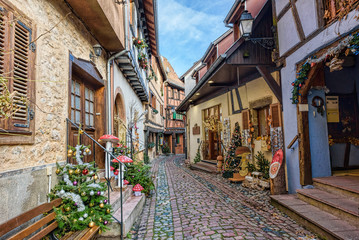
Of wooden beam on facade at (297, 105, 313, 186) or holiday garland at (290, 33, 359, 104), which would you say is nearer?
holiday garland at (290, 33, 359, 104)

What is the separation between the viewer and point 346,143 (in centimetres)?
601

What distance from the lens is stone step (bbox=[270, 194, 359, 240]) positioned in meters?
3.11

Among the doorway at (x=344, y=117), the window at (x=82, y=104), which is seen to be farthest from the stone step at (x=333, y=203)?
the window at (x=82, y=104)

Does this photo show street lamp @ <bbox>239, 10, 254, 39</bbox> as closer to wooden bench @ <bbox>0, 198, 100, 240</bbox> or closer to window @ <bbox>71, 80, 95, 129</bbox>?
window @ <bbox>71, 80, 95, 129</bbox>

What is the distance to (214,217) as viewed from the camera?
4.24 m

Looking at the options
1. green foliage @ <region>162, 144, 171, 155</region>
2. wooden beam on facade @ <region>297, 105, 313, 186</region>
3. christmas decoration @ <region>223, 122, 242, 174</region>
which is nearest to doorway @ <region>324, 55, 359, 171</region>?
wooden beam on facade @ <region>297, 105, 313, 186</region>

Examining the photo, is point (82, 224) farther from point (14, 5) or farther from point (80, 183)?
point (14, 5)

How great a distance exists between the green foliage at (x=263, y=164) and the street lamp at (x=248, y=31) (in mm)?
3135

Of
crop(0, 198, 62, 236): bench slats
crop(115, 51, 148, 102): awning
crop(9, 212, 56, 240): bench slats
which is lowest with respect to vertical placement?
crop(9, 212, 56, 240): bench slats

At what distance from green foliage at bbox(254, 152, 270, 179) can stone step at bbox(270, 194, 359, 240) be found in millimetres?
1893

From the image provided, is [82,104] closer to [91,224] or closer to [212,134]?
[91,224]

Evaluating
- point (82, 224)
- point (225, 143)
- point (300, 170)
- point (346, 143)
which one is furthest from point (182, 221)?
point (225, 143)

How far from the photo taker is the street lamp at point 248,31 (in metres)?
5.76

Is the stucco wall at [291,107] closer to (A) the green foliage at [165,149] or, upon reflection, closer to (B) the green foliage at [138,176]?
(B) the green foliage at [138,176]
